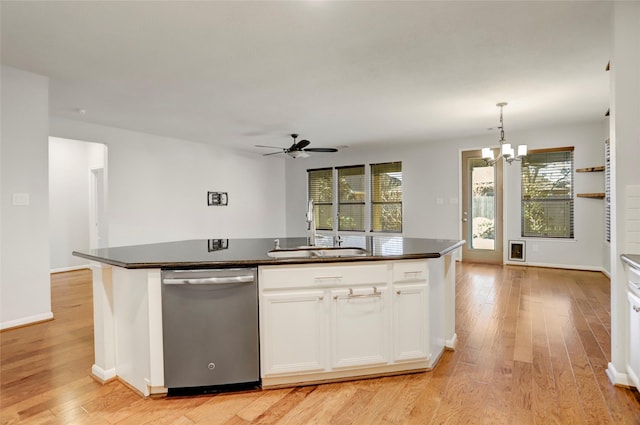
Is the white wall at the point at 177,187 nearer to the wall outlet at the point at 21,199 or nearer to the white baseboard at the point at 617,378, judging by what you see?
the wall outlet at the point at 21,199

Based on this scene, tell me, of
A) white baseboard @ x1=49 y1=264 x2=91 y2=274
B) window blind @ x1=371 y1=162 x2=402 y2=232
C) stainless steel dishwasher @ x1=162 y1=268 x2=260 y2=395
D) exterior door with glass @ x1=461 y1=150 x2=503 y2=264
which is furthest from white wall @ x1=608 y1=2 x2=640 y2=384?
white baseboard @ x1=49 y1=264 x2=91 y2=274

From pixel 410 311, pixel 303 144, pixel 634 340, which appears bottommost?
pixel 634 340

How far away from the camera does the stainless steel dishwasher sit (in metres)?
2.06

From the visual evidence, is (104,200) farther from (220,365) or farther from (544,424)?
(544,424)

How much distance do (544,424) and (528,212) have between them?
5.36 m

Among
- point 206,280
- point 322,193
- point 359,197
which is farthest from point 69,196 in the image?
point 206,280

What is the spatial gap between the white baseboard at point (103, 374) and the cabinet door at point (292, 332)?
105 cm

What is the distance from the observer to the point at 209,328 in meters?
2.09

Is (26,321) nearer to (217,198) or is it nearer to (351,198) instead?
(217,198)

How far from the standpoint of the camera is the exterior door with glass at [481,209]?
6648 mm

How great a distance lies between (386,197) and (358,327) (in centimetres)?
604

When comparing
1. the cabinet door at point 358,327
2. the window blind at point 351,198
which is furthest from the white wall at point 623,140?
the window blind at point 351,198

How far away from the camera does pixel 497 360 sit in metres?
2.56

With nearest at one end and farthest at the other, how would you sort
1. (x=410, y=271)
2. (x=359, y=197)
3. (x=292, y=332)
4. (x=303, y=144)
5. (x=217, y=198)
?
(x=292, y=332)
(x=410, y=271)
(x=303, y=144)
(x=217, y=198)
(x=359, y=197)
